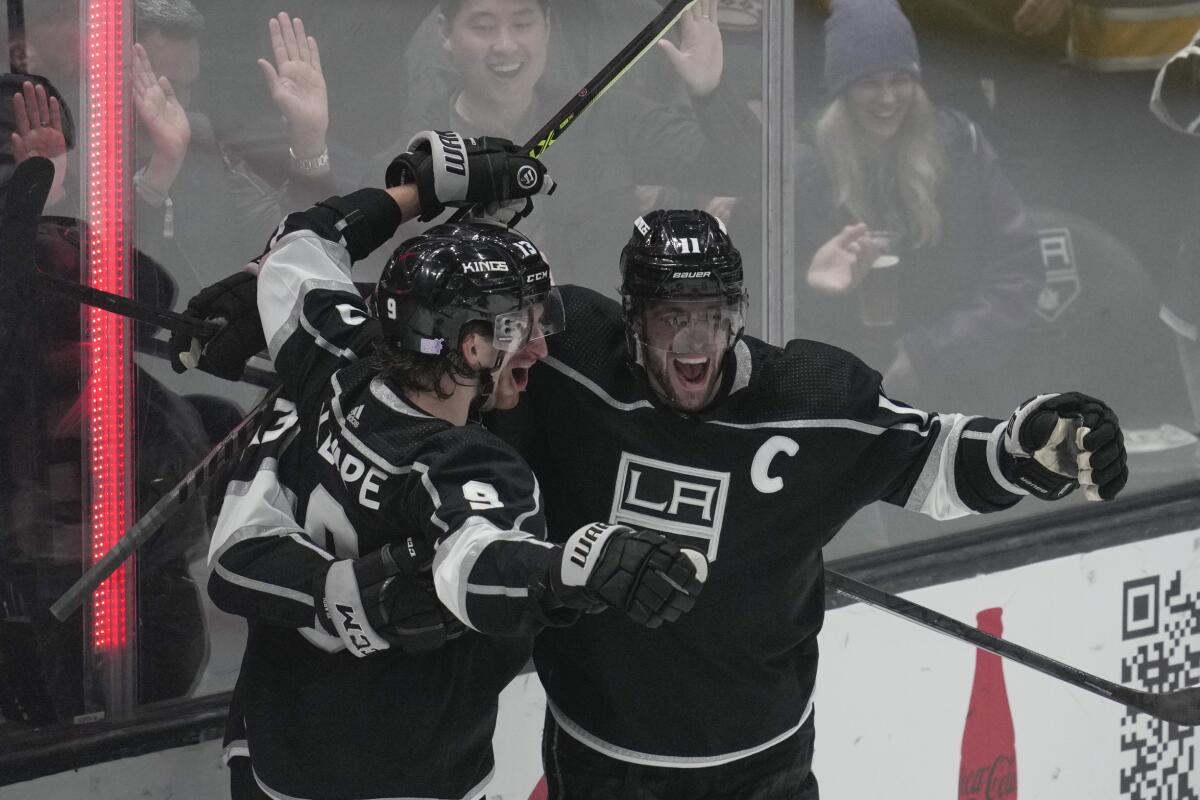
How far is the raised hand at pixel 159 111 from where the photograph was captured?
2240 millimetres

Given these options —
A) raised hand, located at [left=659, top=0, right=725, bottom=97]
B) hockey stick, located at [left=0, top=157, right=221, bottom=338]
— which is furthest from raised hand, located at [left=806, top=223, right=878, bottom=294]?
hockey stick, located at [left=0, top=157, right=221, bottom=338]

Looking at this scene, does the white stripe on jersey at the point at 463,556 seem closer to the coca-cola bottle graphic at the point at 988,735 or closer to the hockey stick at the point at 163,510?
the hockey stick at the point at 163,510

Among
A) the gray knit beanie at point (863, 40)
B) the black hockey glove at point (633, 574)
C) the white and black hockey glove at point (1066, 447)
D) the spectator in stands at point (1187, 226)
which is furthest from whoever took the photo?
the spectator in stands at point (1187, 226)

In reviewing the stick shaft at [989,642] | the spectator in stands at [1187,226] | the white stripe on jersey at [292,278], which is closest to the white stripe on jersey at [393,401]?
the white stripe on jersey at [292,278]

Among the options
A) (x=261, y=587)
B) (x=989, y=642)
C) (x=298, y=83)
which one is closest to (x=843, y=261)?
(x=989, y=642)

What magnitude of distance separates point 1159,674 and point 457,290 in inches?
94.4

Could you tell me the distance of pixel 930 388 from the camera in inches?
136

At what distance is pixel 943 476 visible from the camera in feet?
6.54

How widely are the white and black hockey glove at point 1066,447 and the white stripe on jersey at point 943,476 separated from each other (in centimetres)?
9

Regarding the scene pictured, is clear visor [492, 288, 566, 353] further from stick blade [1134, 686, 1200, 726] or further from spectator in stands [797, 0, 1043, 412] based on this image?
spectator in stands [797, 0, 1043, 412]

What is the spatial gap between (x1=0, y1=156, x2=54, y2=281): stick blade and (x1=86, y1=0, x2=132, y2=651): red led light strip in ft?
0.28

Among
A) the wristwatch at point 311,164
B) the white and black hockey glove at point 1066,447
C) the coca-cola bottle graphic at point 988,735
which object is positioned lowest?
the coca-cola bottle graphic at point 988,735

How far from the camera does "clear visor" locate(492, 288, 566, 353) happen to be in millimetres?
1712

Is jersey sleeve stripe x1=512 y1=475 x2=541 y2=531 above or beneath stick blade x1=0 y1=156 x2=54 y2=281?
beneath
